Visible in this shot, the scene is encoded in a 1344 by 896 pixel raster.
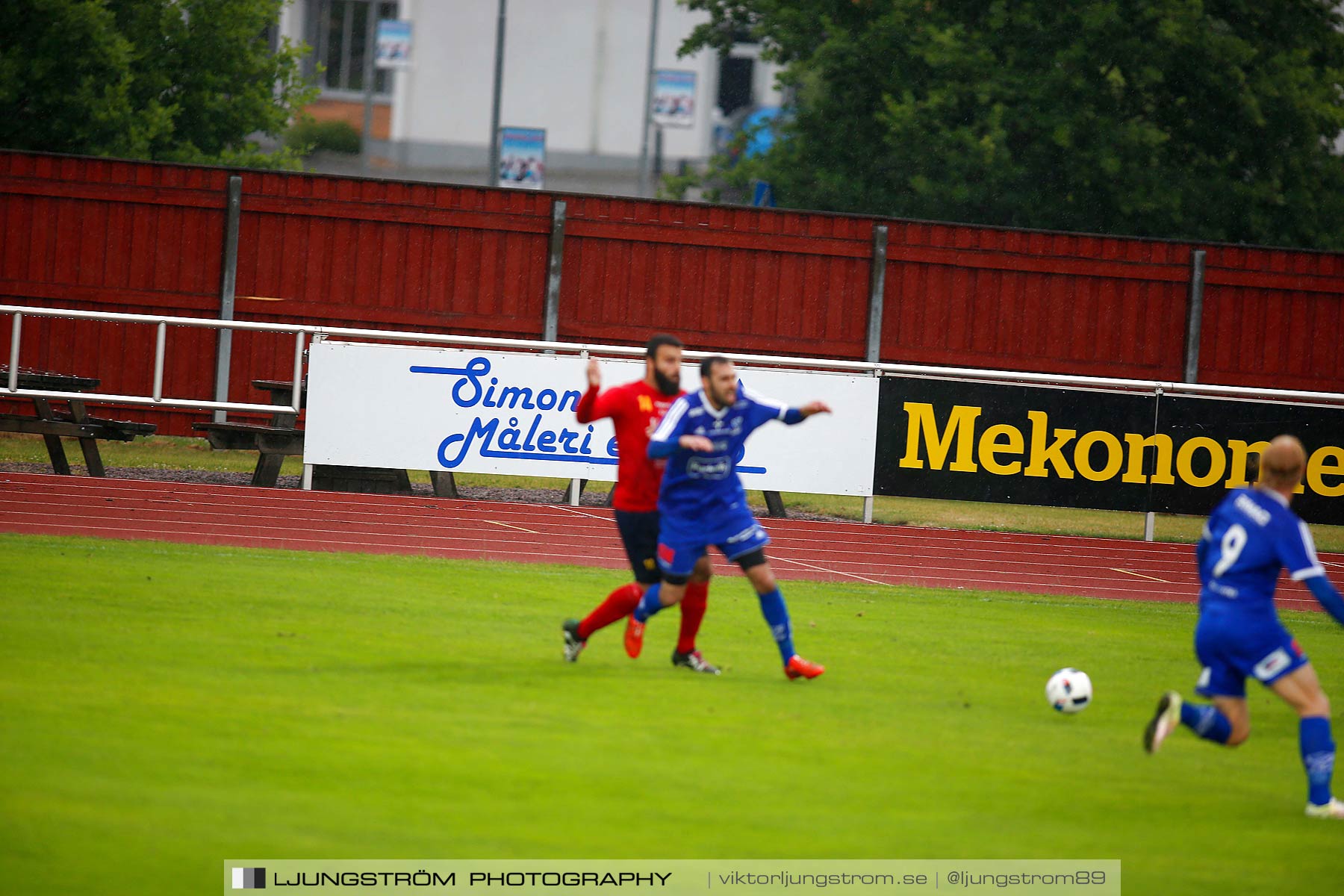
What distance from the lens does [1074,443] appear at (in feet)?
52.7

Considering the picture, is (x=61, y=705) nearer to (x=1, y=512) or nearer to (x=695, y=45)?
(x=1, y=512)

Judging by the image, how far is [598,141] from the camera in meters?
53.3

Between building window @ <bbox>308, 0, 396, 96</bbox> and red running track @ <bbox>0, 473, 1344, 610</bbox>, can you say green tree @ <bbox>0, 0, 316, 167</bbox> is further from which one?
building window @ <bbox>308, 0, 396, 96</bbox>

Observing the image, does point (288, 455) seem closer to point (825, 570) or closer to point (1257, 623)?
point (825, 570)

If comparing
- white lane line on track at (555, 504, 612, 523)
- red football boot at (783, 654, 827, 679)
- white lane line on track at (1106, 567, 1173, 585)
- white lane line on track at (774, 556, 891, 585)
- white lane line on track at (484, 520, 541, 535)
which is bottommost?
white lane line on track at (774, 556, 891, 585)

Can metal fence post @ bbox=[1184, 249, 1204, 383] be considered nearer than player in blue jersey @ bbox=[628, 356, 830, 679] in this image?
No

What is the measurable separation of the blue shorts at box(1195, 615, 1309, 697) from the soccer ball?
53.4 inches

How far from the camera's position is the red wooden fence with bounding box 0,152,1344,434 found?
1994 cm

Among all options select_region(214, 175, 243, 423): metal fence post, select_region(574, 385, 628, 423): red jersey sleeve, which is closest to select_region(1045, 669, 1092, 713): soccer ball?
select_region(574, 385, 628, 423): red jersey sleeve

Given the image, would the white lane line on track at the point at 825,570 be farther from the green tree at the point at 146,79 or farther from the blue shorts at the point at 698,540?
the green tree at the point at 146,79

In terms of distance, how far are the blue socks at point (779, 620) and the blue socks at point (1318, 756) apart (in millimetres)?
2882

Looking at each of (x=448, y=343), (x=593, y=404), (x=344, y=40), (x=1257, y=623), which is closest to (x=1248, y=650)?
(x=1257, y=623)

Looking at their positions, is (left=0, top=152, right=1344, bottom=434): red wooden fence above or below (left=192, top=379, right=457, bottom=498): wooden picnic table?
above

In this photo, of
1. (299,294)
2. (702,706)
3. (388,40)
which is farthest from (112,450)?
(388,40)
